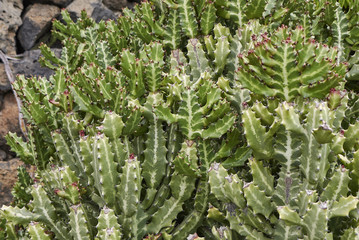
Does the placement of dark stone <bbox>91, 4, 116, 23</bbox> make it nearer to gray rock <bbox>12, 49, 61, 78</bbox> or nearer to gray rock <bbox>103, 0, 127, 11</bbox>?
gray rock <bbox>103, 0, 127, 11</bbox>

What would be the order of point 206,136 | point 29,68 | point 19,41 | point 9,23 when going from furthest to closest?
point 19,41 < point 9,23 < point 29,68 < point 206,136

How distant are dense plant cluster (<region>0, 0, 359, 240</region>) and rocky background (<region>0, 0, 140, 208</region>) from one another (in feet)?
11.5

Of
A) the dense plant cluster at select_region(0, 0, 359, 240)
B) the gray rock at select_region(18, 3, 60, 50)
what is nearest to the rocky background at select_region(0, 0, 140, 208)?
the gray rock at select_region(18, 3, 60, 50)

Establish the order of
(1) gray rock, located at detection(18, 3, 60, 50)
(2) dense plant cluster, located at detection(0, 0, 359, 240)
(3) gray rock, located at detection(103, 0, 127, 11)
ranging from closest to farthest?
(2) dense plant cluster, located at detection(0, 0, 359, 240) < (1) gray rock, located at detection(18, 3, 60, 50) < (3) gray rock, located at detection(103, 0, 127, 11)

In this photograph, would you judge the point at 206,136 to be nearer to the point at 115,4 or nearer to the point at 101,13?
the point at 101,13

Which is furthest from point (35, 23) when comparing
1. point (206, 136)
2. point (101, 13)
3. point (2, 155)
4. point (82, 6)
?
point (206, 136)

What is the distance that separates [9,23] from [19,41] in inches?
17.1

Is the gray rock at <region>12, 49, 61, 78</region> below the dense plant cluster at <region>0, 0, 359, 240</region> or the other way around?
below

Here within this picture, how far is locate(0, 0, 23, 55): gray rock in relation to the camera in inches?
289

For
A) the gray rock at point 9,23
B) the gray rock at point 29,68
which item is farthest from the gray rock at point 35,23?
the gray rock at point 29,68

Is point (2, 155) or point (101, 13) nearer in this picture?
point (2, 155)

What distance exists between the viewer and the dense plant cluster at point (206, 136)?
2.35 meters

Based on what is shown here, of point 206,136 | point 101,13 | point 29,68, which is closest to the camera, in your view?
point 206,136

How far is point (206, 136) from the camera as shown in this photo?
2.74 m
